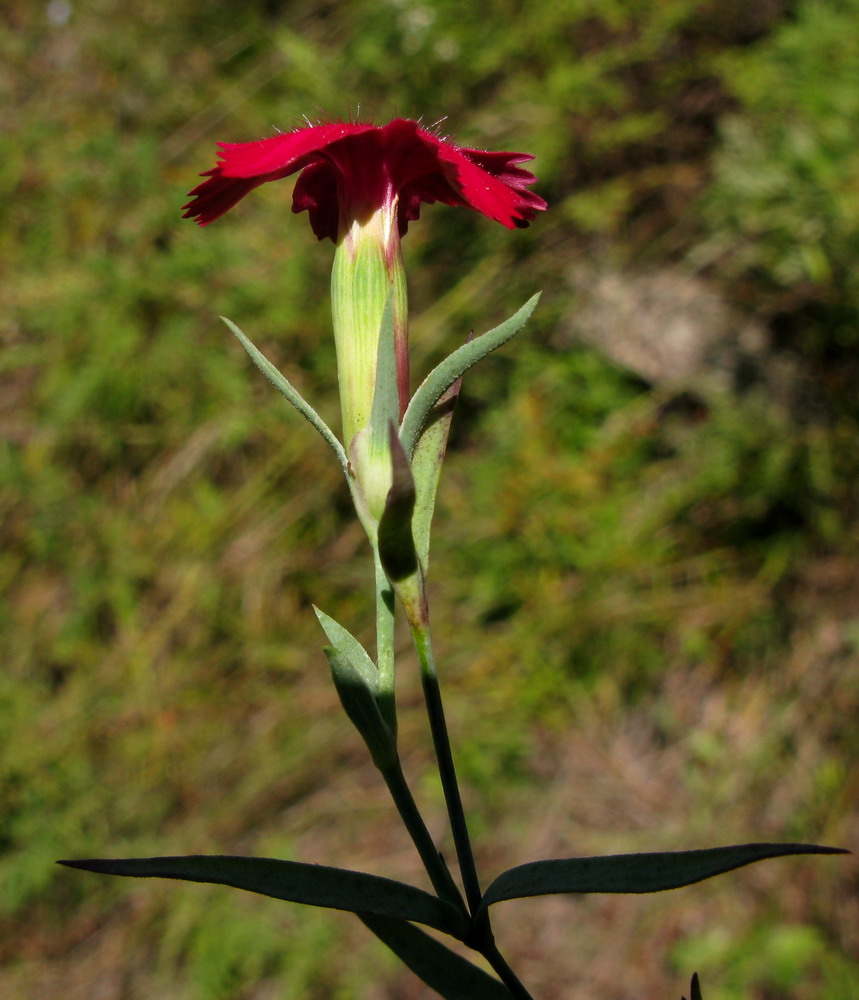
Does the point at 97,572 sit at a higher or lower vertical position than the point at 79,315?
lower

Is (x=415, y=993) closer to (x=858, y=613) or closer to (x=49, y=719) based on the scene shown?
(x=49, y=719)

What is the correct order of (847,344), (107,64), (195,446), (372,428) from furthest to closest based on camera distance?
(107,64), (195,446), (847,344), (372,428)

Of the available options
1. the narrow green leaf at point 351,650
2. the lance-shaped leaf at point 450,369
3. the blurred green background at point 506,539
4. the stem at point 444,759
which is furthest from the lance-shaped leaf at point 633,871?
the blurred green background at point 506,539

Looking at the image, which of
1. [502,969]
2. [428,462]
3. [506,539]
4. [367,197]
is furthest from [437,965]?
[506,539]

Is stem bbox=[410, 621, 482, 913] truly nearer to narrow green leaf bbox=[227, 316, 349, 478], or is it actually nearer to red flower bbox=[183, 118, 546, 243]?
narrow green leaf bbox=[227, 316, 349, 478]

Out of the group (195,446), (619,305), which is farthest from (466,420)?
(195,446)
